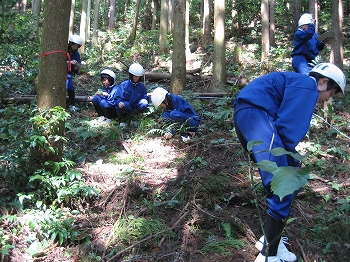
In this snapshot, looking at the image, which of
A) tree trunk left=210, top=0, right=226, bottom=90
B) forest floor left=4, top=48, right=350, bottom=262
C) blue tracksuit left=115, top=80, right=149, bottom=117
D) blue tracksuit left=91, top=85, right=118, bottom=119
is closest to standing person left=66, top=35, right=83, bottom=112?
blue tracksuit left=91, top=85, right=118, bottom=119

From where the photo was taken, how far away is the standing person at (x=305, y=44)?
6.22 metres

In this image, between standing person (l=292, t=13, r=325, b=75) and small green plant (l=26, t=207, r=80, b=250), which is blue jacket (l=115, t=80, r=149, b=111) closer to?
standing person (l=292, t=13, r=325, b=75)

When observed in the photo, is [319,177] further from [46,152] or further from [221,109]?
[46,152]

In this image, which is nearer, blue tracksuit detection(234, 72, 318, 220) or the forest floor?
blue tracksuit detection(234, 72, 318, 220)

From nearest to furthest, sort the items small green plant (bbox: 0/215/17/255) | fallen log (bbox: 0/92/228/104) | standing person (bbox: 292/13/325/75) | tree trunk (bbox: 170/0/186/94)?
small green plant (bbox: 0/215/17/255), standing person (bbox: 292/13/325/75), fallen log (bbox: 0/92/228/104), tree trunk (bbox: 170/0/186/94)

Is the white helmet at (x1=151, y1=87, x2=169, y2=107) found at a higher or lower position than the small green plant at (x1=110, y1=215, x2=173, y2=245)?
higher

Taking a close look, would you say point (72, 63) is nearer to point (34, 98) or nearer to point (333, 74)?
point (34, 98)

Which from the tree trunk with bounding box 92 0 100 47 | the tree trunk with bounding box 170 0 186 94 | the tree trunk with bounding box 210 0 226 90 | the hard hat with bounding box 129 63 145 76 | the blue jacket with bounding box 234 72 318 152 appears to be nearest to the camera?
the blue jacket with bounding box 234 72 318 152

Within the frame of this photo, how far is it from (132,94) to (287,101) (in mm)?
4865

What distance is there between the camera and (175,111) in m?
6.37

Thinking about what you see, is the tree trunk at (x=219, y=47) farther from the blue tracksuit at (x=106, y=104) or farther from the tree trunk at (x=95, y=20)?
the tree trunk at (x=95, y=20)

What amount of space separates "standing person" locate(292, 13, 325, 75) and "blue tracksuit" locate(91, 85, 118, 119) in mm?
3667

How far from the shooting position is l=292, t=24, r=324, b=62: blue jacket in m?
6.25

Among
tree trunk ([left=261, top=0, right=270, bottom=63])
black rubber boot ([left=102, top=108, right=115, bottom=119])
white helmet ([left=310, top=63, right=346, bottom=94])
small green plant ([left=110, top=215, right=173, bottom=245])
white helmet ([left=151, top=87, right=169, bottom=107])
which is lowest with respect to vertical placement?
small green plant ([left=110, top=215, right=173, bottom=245])
